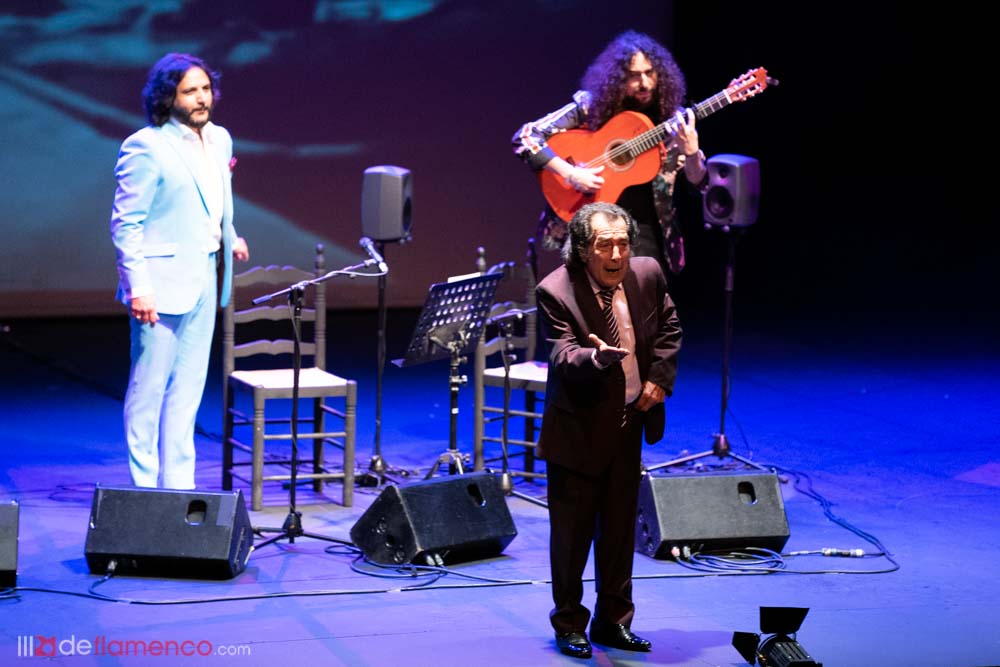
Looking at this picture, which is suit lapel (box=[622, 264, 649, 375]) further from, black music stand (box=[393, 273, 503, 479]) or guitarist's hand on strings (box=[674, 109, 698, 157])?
guitarist's hand on strings (box=[674, 109, 698, 157])

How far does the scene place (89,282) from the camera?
10742 mm

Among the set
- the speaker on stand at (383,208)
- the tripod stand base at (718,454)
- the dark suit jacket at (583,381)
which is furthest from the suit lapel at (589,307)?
the tripod stand base at (718,454)

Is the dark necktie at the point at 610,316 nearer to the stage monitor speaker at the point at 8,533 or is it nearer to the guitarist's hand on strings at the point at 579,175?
the guitarist's hand on strings at the point at 579,175

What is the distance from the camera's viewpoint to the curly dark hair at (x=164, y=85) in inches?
204

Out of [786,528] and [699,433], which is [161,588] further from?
[699,433]

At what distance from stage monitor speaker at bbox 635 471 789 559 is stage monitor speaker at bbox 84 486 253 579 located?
1509mm

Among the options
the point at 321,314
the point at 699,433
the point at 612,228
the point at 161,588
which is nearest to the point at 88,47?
the point at 321,314

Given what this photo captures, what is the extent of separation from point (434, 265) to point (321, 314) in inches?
214

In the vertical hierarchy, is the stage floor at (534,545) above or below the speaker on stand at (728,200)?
below

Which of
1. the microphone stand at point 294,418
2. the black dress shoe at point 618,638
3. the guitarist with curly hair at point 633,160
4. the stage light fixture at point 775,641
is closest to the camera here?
the stage light fixture at point 775,641

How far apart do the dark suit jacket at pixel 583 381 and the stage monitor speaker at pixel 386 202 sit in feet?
7.99

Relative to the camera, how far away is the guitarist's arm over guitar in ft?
19.4

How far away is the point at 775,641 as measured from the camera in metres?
3.95

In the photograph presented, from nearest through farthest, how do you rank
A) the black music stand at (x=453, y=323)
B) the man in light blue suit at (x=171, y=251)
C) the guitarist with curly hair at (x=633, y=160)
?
the man in light blue suit at (x=171, y=251), the black music stand at (x=453, y=323), the guitarist with curly hair at (x=633, y=160)
